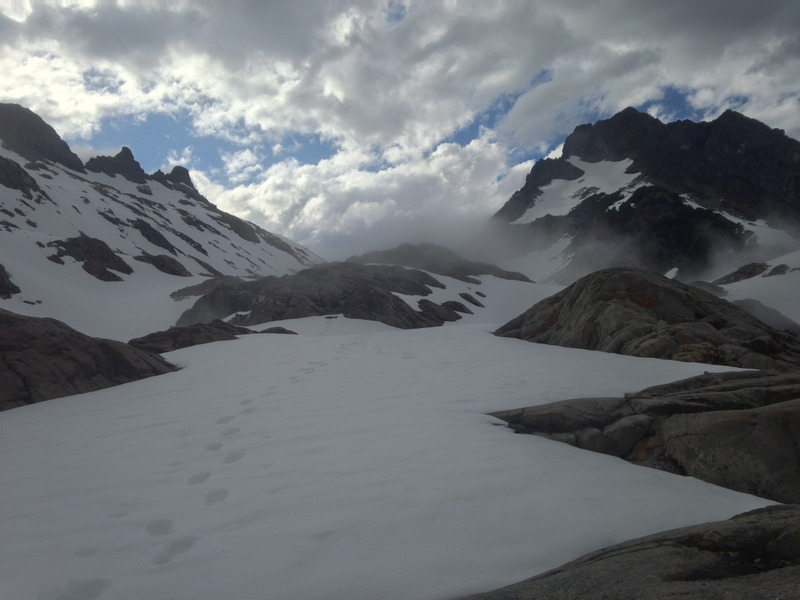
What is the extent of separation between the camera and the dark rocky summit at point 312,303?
34.7 meters

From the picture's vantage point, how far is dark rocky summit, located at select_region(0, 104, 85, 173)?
89.2 m

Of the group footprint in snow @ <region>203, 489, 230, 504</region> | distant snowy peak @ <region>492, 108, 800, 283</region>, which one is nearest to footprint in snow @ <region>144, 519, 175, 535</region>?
footprint in snow @ <region>203, 489, 230, 504</region>

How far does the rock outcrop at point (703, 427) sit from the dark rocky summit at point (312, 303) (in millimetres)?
27457

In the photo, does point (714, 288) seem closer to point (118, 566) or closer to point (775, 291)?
point (775, 291)

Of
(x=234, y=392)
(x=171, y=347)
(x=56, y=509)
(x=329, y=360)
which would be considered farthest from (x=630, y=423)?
(x=171, y=347)

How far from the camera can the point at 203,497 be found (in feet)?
15.8

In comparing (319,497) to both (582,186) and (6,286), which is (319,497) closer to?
(6,286)

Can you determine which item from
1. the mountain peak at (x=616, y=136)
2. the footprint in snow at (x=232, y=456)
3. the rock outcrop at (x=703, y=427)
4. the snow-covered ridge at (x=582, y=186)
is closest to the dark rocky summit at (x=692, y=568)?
the rock outcrop at (x=703, y=427)

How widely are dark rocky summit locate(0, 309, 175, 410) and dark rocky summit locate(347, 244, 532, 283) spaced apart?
59517 millimetres

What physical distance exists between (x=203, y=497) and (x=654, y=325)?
12.5m

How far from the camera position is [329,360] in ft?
45.6

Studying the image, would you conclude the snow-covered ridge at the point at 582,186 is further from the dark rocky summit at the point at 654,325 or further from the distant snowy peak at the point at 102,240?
the dark rocky summit at the point at 654,325

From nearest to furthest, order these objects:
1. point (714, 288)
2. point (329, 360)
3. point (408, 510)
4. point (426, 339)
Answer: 1. point (408, 510)
2. point (329, 360)
3. point (426, 339)
4. point (714, 288)

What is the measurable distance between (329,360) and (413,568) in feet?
35.3
